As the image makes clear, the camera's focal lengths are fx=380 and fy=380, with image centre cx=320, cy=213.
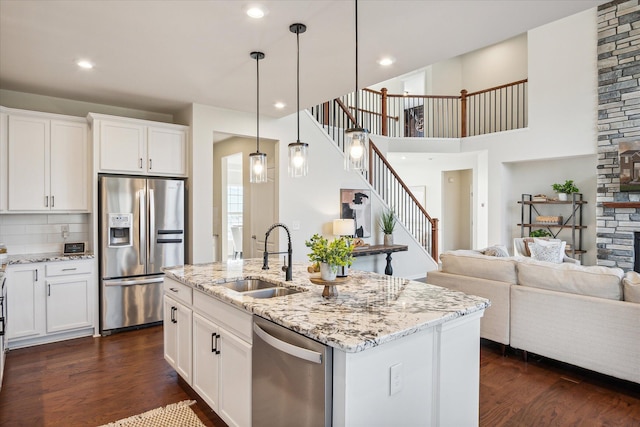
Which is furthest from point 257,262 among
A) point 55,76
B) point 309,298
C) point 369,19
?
point 55,76

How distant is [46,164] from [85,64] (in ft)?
4.47

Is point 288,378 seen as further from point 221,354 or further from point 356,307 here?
point 221,354

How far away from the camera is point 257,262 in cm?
356

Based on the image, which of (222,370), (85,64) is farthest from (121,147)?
(222,370)

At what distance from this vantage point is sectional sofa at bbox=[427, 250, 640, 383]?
2852 mm

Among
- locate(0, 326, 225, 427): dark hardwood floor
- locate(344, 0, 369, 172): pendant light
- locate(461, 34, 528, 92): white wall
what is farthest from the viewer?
locate(461, 34, 528, 92): white wall

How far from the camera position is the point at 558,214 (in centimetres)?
Answer: 748

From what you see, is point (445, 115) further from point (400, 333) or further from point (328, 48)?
point (400, 333)

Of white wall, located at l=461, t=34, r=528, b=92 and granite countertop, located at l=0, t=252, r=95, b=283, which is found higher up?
white wall, located at l=461, t=34, r=528, b=92

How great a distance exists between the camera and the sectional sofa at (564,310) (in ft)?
9.36

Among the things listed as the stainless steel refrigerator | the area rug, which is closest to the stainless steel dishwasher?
the area rug

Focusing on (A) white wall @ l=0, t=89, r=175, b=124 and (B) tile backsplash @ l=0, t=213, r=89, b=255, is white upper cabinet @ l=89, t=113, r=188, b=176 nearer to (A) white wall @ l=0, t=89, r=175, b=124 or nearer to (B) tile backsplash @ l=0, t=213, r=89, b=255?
(A) white wall @ l=0, t=89, r=175, b=124

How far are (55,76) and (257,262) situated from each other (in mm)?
2790

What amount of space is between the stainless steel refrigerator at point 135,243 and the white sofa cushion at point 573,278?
387cm
